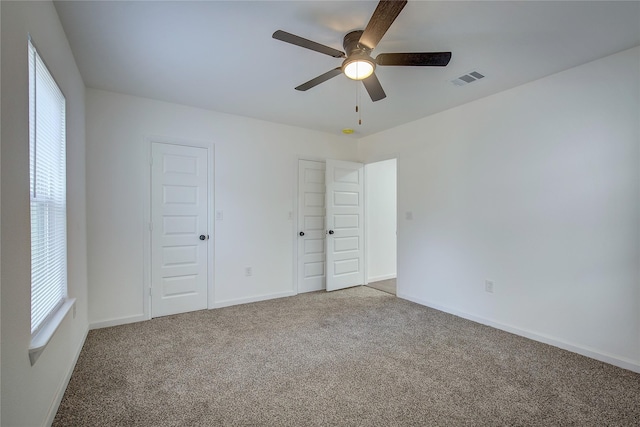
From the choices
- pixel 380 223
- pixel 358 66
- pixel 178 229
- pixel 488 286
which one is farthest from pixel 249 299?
pixel 358 66

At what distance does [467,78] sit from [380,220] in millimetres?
2962

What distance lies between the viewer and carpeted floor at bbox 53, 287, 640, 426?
185cm

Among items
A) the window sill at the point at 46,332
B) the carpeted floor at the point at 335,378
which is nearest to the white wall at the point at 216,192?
the carpeted floor at the point at 335,378

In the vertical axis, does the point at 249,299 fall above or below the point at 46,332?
below

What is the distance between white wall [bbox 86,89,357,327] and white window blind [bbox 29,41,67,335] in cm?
103

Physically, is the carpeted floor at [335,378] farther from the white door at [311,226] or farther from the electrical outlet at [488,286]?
the white door at [311,226]

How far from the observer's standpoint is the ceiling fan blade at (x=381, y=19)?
1.58 metres

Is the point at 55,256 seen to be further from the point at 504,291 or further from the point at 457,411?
the point at 504,291

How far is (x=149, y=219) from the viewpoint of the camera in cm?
350

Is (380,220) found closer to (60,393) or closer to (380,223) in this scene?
(380,223)

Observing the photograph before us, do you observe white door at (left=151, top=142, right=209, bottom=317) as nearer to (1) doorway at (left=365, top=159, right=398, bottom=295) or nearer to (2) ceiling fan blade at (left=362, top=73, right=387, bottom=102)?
(2) ceiling fan blade at (left=362, top=73, right=387, bottom=102)

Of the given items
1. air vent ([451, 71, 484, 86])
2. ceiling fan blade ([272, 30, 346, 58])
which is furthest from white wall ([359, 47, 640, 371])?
ceiling fan blade ([272, 30, 346, 58])

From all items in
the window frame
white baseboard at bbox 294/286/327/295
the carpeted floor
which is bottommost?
the carpeted floor

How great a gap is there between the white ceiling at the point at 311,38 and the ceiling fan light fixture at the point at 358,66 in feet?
0.76
